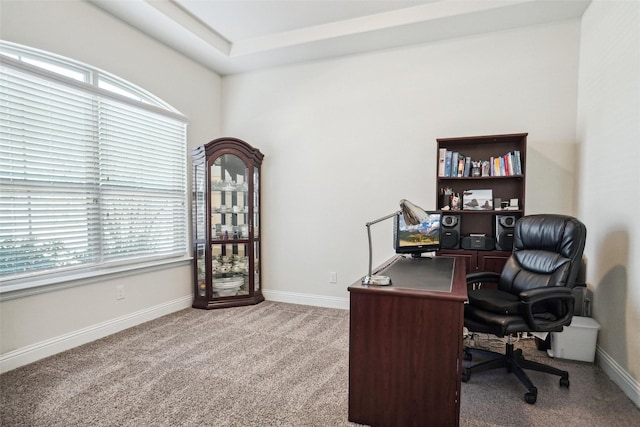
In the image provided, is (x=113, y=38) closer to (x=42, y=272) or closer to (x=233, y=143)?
(x=233, y=143)

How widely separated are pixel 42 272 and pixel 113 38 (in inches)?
82.3

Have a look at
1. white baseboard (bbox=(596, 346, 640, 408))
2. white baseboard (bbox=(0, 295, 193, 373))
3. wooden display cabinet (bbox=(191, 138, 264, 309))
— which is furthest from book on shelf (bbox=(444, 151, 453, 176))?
white baseboard (bbox=(0, 295, 193, 373))

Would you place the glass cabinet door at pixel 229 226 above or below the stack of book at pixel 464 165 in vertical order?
below

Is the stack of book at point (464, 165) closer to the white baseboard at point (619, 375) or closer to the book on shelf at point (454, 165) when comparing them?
the book on shelf at point (454, 165)

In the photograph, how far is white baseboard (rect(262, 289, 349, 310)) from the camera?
151 inches

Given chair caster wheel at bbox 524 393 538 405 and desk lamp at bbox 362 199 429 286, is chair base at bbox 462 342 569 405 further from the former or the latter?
desk lamp at bbox 362 199 429 286

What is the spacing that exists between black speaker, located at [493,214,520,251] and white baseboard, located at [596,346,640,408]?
0.96 m

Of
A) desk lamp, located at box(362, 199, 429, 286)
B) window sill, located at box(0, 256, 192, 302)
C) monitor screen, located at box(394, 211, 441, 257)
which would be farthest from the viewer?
monitor screen, located at box(394, 211, 441, 257)

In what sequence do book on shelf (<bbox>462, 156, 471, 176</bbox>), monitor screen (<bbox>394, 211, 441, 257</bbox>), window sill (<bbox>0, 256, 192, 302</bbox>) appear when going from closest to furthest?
window sill (<bbox>0, 256, 192, 302</bbox>) → monitor screen (<bbox>394, 211, 441, 257</bbox>) → book on shelf (<bbox>462, 156, 471, 176</bbox>)

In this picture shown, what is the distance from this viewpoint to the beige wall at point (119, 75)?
2.37m

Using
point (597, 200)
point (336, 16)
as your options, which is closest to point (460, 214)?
point (597, 200)

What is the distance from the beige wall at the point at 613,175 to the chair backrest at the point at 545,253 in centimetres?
33

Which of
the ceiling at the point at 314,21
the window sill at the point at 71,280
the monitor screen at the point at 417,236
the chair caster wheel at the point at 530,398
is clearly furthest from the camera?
the ceiling at the point at 314,21

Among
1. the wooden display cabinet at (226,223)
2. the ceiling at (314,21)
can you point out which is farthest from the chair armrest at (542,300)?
the wooden display cabinet at (226,223)
